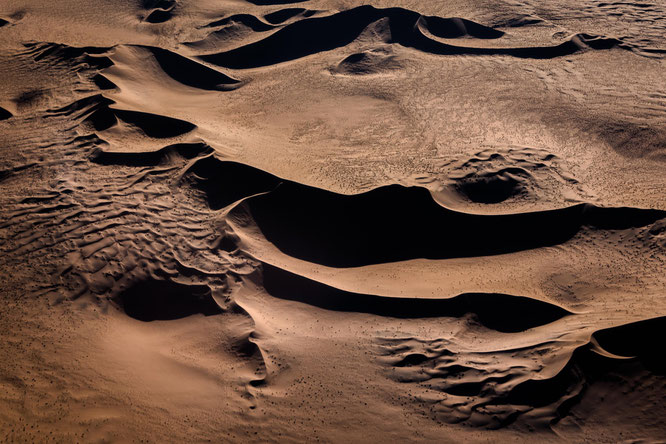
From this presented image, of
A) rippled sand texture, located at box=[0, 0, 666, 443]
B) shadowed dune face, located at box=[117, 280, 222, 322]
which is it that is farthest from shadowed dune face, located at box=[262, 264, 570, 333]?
shadowed dune face, located at box=[117, 280, 222, 322]

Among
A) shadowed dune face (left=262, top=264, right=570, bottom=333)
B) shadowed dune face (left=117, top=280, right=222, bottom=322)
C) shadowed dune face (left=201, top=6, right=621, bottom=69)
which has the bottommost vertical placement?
shadowed dune face (left=117, top=280, right=222, bottom=322)

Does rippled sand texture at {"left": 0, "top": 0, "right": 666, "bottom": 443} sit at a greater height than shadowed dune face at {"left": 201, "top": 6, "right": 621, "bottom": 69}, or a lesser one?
lesser

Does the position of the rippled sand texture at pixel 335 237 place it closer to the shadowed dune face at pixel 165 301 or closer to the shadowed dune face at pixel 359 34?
the shadowed dune face at pixel 165 301

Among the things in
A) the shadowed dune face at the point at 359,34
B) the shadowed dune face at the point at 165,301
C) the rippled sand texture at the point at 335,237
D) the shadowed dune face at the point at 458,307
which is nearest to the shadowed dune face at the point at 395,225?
the rippled sand texture at the point at 335,237

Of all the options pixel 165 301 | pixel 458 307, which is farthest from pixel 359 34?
pixel 165 301

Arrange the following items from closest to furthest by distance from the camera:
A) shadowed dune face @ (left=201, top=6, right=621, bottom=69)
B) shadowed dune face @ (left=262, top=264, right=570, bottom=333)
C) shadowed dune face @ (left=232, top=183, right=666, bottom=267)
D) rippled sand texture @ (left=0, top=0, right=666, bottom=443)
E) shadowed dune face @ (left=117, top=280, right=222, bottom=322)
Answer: rippled sand texture @ (left=0, top=0, right=666, bottom=443) < shadowed dune face @ (left=262, top=264, right=570, bottom=333) < shadowed dune face @ (left=117, top=280, right=222, bottom=322) < shadowed dune face @ (left=232, top=183, right=666, bottom=267) < shadowed dune face @ (left=201, top=6, right=621, bottom=69)

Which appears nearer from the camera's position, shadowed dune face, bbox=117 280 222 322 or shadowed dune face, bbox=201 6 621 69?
shadowed dune face, bbox=117 280 222 322

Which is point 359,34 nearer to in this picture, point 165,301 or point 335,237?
point 335,237

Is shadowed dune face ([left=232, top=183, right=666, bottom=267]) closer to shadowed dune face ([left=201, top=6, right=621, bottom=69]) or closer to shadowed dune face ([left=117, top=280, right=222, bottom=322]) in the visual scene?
shadowed dune face ([left=117, top=280, right=222, bottom=322])

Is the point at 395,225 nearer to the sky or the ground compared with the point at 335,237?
nearer to the sky
